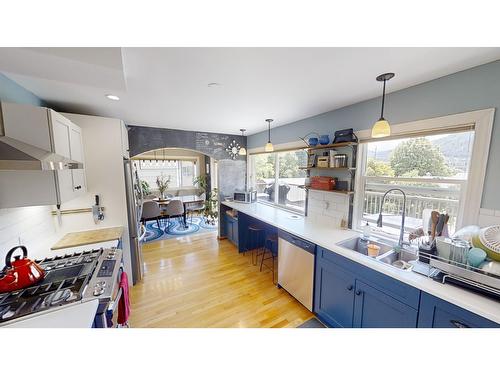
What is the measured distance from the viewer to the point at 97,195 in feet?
7.15

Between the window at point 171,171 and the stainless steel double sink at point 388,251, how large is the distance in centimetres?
564

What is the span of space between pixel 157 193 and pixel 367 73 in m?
6.01

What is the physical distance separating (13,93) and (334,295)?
3232mm

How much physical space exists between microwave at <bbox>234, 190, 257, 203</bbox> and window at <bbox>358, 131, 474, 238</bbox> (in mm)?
2038

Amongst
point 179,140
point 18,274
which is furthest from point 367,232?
point 179,140

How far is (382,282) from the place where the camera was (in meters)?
1.30

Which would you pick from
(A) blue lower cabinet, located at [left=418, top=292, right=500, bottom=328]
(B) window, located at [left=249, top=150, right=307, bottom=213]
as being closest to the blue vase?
(B) window, located at [left=249, top=150, right=307, bottom=213]

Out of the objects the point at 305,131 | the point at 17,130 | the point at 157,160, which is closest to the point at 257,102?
the point at 305,131

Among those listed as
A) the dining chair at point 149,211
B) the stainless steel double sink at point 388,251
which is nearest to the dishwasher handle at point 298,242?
the stainless steel double sink at point 388,251

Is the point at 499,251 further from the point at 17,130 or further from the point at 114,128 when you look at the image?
the point at 114,128

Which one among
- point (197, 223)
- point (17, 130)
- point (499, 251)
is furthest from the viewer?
point (197, 223)

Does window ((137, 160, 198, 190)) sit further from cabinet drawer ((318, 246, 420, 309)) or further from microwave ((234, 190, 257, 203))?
cabinet drawer ((318, 246, 420, 309))

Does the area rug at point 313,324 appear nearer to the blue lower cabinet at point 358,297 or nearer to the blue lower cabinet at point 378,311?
the blue lower cabinet at point 358,297
